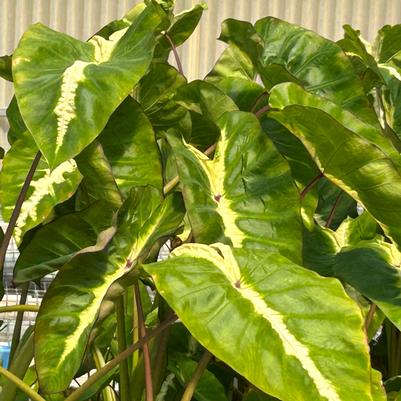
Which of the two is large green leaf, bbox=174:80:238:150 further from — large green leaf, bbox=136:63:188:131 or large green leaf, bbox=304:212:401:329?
large green leaf, bbox=304:212:401:329

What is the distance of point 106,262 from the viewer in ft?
2.70

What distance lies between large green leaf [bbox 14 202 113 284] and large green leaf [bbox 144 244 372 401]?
16 centimetres

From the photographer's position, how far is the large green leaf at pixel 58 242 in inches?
35.0

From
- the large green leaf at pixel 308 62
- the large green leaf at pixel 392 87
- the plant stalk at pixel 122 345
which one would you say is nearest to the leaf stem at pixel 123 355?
the plant stalk at pixel 122 345

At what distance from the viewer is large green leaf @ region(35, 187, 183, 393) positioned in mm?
751

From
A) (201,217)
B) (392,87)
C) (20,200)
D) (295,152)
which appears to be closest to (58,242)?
(20,200)

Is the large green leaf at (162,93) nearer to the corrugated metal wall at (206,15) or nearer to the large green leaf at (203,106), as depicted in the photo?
the large green leaf at (203,106)

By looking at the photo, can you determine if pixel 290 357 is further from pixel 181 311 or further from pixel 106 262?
pixel 106 262

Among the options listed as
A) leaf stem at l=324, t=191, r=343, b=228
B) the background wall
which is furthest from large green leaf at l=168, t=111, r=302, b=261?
the background wall

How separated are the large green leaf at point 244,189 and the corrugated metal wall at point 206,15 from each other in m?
4.17

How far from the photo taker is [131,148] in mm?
911

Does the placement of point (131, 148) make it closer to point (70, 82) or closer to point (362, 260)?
point (70, 82)

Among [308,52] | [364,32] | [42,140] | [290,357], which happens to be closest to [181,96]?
[308,52]

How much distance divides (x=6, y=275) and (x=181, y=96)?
2.97 feet
